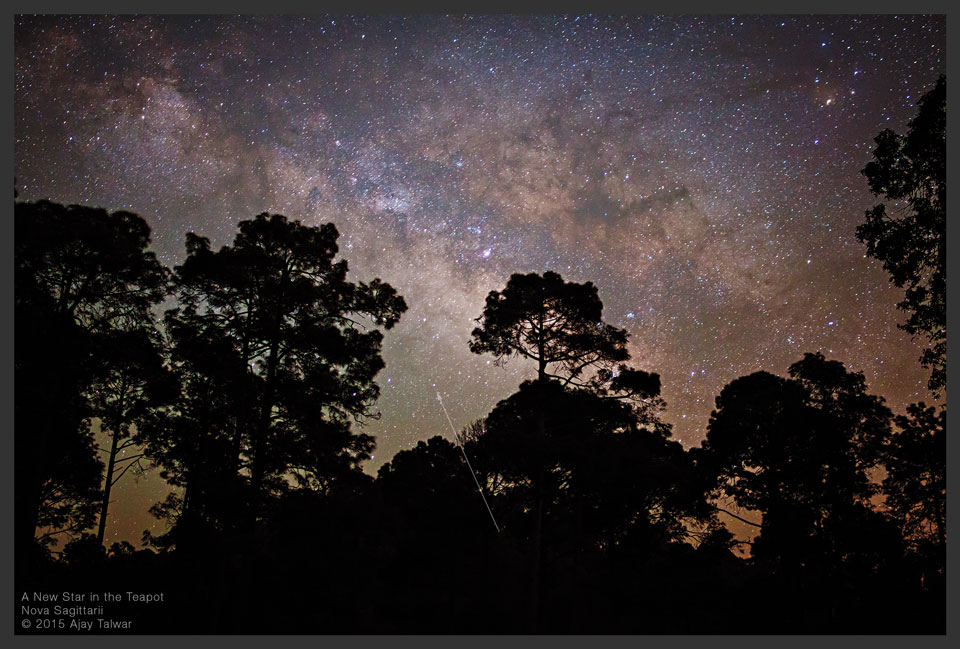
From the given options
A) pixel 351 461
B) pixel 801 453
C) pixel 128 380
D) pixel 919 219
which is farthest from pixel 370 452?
pixel 801 453

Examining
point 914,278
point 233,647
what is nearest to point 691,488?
point 914,278

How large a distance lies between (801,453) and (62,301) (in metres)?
26.5

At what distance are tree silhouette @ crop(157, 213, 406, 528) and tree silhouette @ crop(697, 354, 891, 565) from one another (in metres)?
16.7

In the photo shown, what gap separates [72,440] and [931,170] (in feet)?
90.1

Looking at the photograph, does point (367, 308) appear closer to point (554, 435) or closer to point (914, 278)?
point (554, 435)

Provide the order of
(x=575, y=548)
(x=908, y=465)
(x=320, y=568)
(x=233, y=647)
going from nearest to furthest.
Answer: (x=233, y=647) → (x=908, y=465) → (x=320, y=568) → (x=575, y=548)

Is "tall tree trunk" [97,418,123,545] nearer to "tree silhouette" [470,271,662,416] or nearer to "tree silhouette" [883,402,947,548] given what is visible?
"tree silhouette" [470,271,662,416]

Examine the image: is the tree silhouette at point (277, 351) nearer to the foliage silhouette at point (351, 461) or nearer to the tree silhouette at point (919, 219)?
the foliage silhouette at point (351, 461)

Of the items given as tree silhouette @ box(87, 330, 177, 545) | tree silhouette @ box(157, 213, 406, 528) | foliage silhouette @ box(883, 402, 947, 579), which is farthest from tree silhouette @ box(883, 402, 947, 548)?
tree silhouette @ box(87, 330, 177, 545)

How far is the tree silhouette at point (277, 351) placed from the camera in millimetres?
13250

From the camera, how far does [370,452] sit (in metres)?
14.3

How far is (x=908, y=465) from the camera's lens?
Result: 1258 cm

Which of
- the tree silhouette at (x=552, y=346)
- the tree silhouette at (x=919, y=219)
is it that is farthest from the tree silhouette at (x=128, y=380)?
the tree silhouette at (x=919, y=219)

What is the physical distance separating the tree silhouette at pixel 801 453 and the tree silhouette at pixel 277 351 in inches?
656
